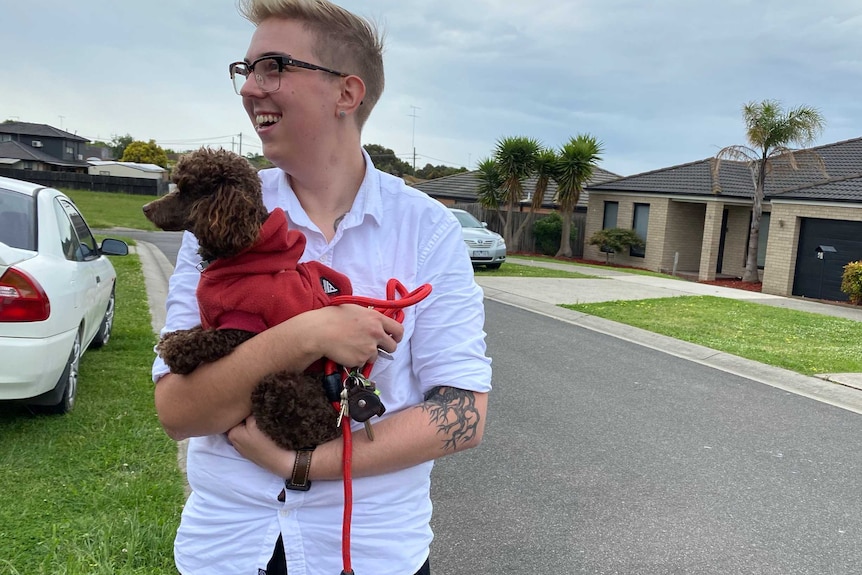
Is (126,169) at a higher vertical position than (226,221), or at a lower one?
higher

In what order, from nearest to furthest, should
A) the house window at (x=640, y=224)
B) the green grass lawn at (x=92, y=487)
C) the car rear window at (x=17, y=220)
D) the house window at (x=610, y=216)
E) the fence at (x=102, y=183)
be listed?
the green grass lawn at (x=92, y=487), the car rear window at (x=17, y=220), the house window at (x=640, y=224), the house window at (x=610, y=216), the fence at (x=102, y=183)

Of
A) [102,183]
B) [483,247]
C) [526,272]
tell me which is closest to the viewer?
[483,247]

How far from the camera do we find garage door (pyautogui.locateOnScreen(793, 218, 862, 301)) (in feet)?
61.8

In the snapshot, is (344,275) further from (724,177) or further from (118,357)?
(724,177)

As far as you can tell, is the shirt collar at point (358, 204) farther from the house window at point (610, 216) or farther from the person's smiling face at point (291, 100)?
the house window at point (610, 216)

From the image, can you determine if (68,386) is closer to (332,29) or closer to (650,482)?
(650,482)

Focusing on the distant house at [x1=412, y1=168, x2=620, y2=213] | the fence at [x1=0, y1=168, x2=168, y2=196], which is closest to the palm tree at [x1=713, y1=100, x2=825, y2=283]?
the distant house at [x1=412, y1=168, x2=620, y2=213]

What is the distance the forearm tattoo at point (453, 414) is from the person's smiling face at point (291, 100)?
65 cm

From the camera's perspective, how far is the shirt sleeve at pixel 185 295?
1604 millimetres

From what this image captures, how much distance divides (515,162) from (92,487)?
2628 centimetres

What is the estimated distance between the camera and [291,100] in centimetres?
160

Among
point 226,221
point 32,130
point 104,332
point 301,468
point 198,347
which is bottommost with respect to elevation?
point 104,332

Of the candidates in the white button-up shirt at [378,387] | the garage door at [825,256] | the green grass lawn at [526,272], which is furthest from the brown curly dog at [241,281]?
the garage door at [825,256]

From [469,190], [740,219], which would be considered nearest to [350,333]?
[740,219]
